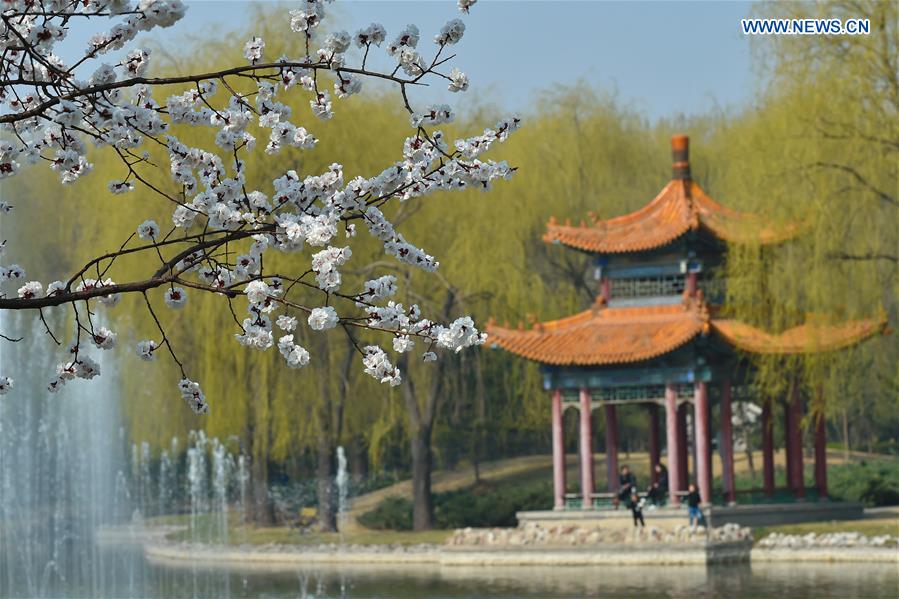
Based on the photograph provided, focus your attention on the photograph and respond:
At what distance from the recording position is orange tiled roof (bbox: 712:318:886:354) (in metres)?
22.0

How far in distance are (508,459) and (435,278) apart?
928 cm

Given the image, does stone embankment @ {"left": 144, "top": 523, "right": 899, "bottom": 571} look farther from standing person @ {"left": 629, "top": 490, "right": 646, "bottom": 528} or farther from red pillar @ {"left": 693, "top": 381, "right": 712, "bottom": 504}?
red pillar @ {"left": 693, "top": 381, "right": 712, "bottom": 504}

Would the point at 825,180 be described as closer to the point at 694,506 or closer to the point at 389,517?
the point at 694,506

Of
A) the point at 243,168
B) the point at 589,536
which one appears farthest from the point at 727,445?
the point at 243,168

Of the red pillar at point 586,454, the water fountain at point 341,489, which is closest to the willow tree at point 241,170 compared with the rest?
the red pillar at point 586,454

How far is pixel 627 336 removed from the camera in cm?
2606

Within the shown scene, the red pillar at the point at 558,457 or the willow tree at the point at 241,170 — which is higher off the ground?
the willow tree at the point at 241,170

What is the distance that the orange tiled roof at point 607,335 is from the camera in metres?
25.3

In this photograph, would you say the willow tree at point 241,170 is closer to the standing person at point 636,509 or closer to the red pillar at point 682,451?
the standing person at point 636,509

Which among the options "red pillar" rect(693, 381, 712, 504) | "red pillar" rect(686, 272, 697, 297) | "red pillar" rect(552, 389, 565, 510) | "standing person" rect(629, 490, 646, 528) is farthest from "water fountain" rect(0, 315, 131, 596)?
"red pillar" rect(686, 272, 697, 297)

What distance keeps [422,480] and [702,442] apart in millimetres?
5881

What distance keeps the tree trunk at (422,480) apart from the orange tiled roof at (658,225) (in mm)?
4703

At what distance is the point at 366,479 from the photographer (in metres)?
36.8

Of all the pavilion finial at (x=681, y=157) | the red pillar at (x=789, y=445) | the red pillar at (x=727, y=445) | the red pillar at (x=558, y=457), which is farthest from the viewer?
the pavilion finial at (x=681, y=157)
